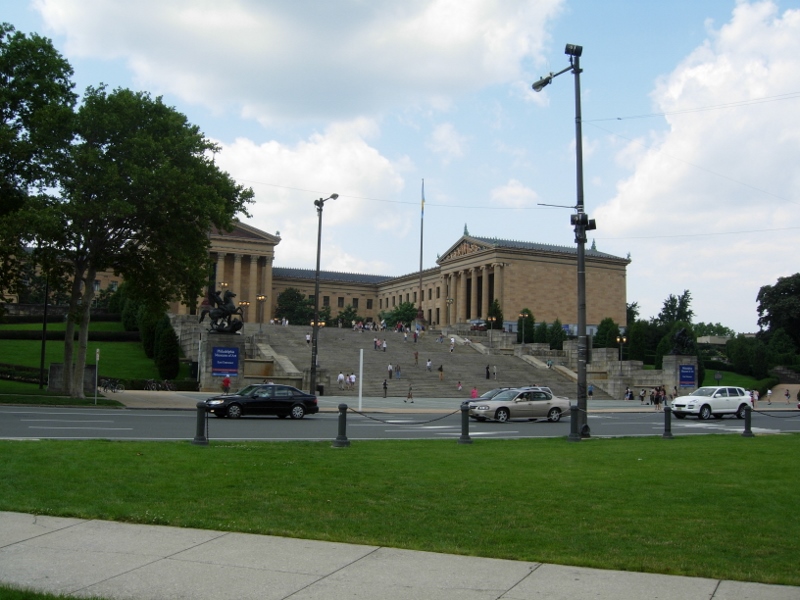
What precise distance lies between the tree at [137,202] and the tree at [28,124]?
2.73ft

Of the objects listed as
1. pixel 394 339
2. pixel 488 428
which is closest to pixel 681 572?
pixel 488 428

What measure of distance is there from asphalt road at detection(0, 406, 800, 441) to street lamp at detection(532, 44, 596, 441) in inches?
98.1

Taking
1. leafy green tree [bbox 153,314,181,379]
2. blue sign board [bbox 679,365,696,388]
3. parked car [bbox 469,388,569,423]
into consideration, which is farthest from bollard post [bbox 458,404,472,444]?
blue sign board [bbox 679,365,696,388]

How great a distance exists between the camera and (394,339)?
79125mm

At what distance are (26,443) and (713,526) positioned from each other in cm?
1141

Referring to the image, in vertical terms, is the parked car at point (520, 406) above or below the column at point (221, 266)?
below

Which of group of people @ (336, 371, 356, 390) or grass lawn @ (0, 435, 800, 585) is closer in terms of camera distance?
grass lawn @ (0, 435, 800, 585)

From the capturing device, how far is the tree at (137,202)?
32.8m

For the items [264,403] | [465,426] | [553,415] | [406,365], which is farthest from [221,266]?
[465,426]

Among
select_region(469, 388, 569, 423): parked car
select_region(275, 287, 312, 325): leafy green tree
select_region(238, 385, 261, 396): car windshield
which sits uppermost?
select_region(275, 287, 312, 325): leafy green tree

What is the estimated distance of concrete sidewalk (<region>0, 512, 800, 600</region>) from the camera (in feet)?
21.0

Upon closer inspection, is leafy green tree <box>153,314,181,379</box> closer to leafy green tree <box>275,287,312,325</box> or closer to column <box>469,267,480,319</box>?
column <box>469,267,480,319</box>

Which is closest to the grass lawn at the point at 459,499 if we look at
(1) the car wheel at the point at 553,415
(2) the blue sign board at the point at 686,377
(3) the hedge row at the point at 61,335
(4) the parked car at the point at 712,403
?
(1) the car wheel at the point at 553,415

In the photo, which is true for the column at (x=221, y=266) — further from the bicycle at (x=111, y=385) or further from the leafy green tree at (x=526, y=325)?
the bicycle at (x=111, y=385)
